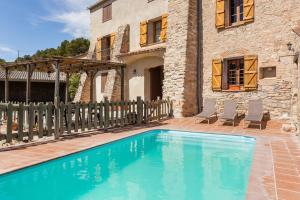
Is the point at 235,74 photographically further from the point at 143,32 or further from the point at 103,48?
the point at 103,48

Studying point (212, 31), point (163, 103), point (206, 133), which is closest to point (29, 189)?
point (206, 133)

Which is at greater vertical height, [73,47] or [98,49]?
[73,47]

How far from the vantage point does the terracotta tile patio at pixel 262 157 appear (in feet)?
11.9

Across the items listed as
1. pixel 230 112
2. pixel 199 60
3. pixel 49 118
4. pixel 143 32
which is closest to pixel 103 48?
pixel 143 32

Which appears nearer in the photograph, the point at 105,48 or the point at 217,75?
the point at 217,75

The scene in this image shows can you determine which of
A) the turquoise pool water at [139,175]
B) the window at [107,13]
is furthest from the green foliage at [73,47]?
the turquoise pool water at [139,175]

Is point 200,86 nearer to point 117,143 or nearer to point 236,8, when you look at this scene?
point 236,8

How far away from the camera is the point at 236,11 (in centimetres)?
1277

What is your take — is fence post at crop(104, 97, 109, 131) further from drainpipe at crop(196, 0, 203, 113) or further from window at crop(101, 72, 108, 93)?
window at crop(101, 72, 108, 93)

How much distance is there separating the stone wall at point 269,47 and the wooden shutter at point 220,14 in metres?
0.32

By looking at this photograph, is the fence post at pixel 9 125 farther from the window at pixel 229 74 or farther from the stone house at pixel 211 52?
the window at pixel 229 74

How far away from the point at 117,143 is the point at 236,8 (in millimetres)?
9352

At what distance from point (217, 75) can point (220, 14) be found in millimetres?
3003

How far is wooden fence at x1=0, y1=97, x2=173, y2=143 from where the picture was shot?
21.8 feet
